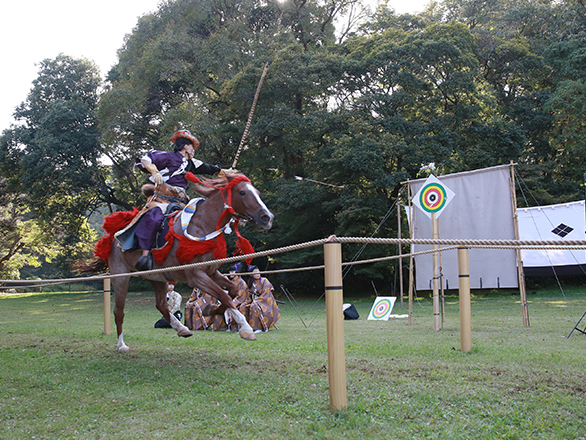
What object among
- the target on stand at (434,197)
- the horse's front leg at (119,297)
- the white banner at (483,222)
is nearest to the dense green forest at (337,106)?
the white banner at (483,222)

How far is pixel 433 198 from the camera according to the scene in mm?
9617

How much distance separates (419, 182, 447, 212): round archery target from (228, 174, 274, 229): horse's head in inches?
196

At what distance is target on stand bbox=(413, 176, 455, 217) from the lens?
9.49 metres

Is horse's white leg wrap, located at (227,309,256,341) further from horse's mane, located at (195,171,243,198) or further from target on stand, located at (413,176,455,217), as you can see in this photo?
target on stand, located at (413,176,455,217)

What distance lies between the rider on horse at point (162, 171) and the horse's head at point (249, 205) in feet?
2.67

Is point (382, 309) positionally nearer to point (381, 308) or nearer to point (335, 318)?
point (381, 308)

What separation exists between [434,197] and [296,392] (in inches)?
255

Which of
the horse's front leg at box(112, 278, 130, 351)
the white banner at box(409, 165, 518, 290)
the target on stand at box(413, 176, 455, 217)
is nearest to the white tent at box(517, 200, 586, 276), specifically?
the white banner at box(409, 165, 518, 290)

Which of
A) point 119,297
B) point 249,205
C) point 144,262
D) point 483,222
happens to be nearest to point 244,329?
point 249,205

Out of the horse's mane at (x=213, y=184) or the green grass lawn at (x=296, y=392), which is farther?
the horse's mane at (x=213, y=184)

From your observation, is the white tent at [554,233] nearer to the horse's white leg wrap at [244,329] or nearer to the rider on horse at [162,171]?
the rider on horse at [162,171]

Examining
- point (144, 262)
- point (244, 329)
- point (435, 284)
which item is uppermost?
point (144, 262)

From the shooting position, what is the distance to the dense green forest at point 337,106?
2197 cm

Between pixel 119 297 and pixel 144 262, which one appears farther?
pixel 119 297
